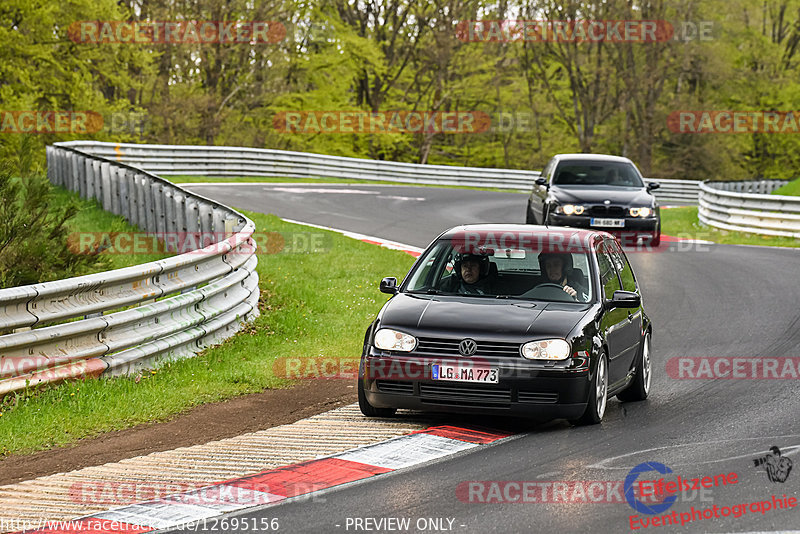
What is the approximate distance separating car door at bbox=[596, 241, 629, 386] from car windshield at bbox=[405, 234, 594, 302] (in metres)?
0.23

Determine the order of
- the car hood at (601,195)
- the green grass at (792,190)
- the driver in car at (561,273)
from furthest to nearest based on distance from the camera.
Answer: the green grass at (792,190)
the car hood at (601,195)
the driver in car at (561,273)

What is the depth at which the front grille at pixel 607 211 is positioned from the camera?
68.3 ft

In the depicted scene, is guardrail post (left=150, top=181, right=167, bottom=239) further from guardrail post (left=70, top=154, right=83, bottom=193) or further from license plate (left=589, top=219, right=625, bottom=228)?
license plate (left=589, top=219, right=625, bottom=228)

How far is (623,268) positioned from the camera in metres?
10.3

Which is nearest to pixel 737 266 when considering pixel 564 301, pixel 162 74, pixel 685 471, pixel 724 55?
pixel 564 301

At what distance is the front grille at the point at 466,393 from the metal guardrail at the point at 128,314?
289cm

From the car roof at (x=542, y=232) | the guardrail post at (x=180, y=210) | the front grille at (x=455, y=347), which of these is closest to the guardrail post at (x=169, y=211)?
the guardrail post at (x=180, y=210)

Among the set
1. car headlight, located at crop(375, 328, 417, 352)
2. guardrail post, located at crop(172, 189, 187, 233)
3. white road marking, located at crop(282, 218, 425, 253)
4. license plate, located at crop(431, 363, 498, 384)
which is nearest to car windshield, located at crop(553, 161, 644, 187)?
white road marking, located at crop(282, 218, 425, 253)

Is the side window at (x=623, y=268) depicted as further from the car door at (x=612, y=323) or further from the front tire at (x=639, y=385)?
the front tire at (x=639, y=385)

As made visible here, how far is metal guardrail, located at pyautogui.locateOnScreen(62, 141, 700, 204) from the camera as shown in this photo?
36594mm

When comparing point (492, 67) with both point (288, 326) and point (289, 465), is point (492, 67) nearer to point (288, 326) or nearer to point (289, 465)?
point (288, 326)

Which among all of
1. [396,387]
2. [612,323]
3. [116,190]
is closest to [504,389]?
[396,387]

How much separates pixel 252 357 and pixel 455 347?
374 centimetres

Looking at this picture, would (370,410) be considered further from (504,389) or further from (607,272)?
(607,272)
